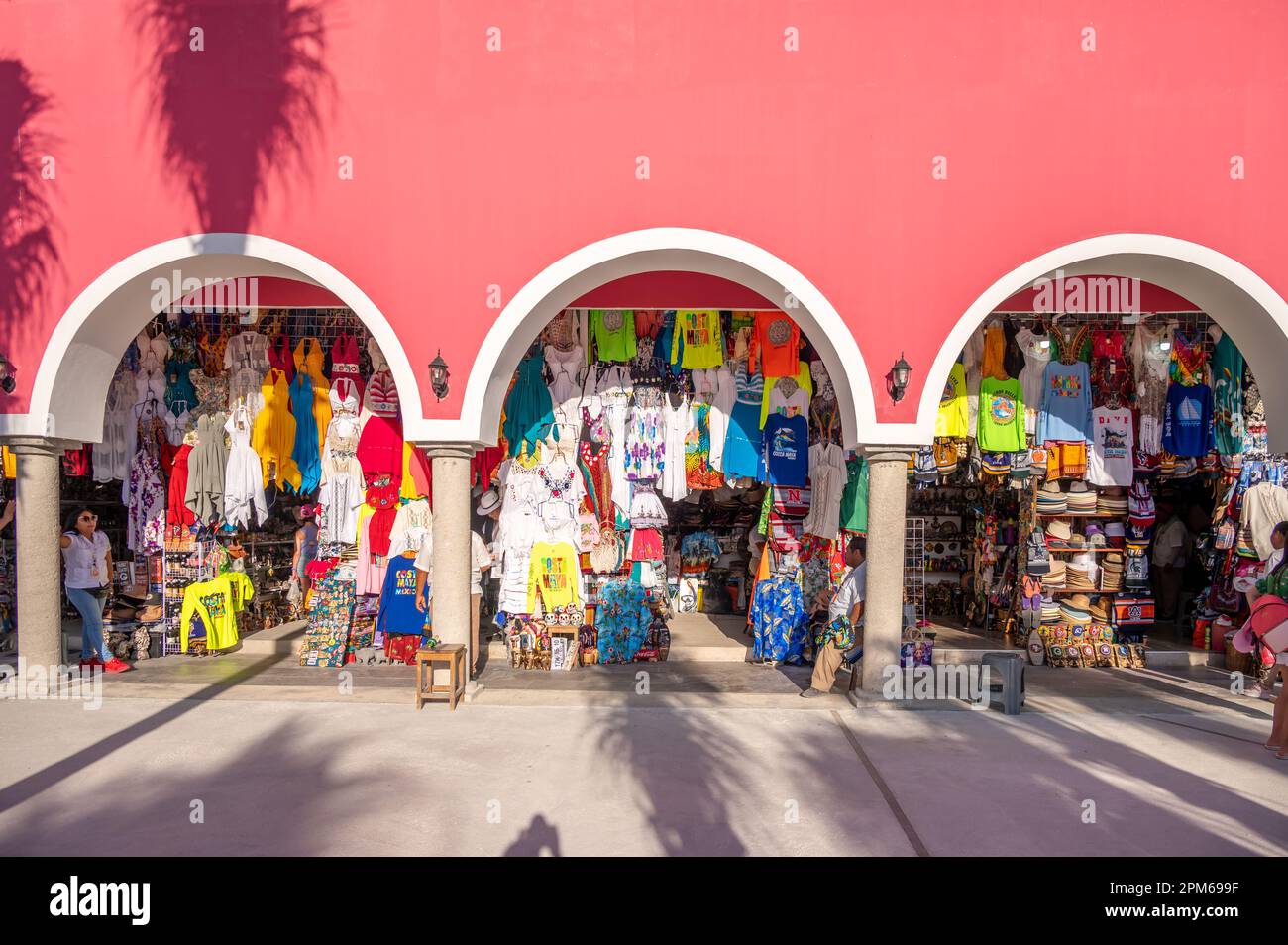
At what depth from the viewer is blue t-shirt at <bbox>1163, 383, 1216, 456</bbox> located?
843 centimetres

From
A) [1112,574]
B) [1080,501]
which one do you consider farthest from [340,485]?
[1112,574]

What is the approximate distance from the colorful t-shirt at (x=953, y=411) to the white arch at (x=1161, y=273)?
5.14 ft

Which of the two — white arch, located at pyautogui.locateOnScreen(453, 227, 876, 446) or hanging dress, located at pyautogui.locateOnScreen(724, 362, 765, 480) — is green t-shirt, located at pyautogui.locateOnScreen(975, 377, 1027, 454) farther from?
hanging dress, located at pyautogui.locateOnScreen(724, 362, 765, 480)

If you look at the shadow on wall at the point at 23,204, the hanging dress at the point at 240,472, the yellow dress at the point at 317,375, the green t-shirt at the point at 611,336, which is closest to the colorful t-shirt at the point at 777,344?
the green t-shirt at the point at 611,336

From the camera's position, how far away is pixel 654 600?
8500mm

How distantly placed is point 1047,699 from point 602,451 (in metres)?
5.14

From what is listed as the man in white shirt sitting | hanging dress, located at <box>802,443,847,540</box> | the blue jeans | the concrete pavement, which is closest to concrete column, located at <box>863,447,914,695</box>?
the man in white shirt sitting

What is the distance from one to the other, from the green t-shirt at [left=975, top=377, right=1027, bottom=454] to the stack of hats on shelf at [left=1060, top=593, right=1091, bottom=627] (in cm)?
201

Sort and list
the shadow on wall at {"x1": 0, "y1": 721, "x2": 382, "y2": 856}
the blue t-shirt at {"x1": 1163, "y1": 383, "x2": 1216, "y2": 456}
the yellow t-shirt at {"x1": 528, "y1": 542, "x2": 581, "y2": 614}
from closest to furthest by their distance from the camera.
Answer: the shadow on wall at {"x1": 0, "y1": 721, "x2": 382, "y2": 856} < the yellow t-shirt at {"x1": 528, "y1": 542, "x2": 581, "y2": 614} < the blue t-shirt at {"x1": 1163, "y1": 383, "x2": 1216, "y2": 456}

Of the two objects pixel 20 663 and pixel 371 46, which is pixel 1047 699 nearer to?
pixel 371 46

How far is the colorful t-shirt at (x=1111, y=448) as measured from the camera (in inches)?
335

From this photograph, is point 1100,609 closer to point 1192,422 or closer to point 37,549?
point 1192,422

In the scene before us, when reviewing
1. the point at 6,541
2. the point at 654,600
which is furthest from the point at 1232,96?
the point at 6,541

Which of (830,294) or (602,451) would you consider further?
(602,451)
